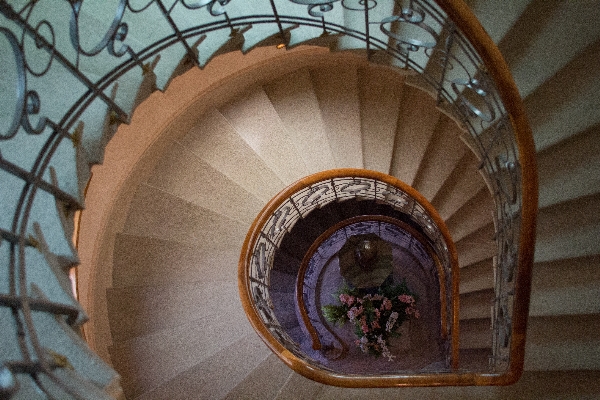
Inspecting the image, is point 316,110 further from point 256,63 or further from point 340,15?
point 340,15

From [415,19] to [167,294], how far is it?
3.50 metres

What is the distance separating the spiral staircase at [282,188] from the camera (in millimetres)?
3104

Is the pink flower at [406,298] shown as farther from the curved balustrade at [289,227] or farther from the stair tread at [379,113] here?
the stair tread at [379,113]

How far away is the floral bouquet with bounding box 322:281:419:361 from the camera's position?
6.63m

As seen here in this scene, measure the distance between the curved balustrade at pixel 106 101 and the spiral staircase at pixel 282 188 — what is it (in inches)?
2.3

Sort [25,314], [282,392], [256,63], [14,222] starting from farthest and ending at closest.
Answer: [256,63]
[282,392]
[14,222]
[25,314]

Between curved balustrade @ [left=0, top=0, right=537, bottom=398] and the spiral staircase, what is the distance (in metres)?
0.06

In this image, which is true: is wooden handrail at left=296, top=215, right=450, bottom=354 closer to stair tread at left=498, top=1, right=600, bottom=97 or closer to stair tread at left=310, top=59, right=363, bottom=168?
stair tread at left=310, top=59, right=363, bottom=168

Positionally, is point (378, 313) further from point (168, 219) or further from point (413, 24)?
point (413, 24)

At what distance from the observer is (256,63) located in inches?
211

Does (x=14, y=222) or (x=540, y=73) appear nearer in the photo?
(x=14, y=222)

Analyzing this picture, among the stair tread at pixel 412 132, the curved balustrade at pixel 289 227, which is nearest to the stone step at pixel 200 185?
the curved balustrade at pixel 289 227

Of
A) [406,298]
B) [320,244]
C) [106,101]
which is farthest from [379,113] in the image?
[106,101]

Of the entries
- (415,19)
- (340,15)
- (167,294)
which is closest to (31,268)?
(167,294)
